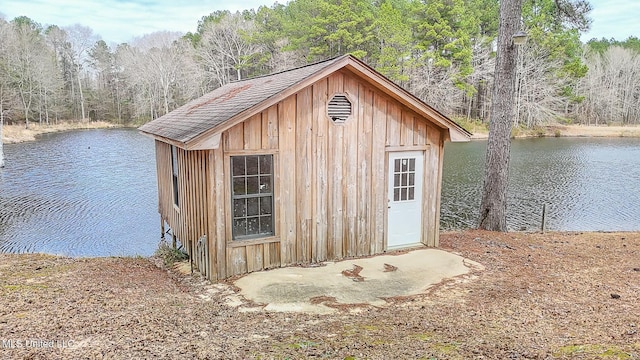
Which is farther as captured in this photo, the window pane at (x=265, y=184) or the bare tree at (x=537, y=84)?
the bare tree at (x=537, y=84)

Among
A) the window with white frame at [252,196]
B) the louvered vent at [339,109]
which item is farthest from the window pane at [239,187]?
the louvered vent at [339,109]

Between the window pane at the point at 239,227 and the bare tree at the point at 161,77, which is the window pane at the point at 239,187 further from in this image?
the bare tree at the point at 161,77

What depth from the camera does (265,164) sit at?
7.22 metres

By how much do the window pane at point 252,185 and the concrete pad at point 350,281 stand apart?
1364mm

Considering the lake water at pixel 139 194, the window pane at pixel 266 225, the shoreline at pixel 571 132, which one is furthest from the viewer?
the shoreline at pixel 571 132

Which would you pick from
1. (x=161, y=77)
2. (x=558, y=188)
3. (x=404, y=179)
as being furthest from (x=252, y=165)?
(x=161, y=77)

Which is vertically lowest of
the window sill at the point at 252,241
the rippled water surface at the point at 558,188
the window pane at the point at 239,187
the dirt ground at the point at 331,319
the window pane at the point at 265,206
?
the rippled water surface at the point at 558,188

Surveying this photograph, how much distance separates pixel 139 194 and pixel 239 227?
43.4 ft

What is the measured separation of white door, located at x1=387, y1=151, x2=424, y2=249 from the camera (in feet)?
27.3

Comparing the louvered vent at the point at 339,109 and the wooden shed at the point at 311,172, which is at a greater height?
the louvered vent at the point at 339,109

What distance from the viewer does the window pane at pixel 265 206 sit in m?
7.27

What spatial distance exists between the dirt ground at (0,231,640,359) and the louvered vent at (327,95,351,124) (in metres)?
3.31

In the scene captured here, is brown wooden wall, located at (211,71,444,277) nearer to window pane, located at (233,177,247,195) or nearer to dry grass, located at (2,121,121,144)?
window pane, located at (233,177,247,195)

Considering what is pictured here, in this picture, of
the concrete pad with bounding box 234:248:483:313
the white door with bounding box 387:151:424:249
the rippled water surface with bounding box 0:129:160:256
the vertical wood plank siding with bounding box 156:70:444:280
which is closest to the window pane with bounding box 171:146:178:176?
the vertical wood plank siding with bounding box 156:70:444:280
